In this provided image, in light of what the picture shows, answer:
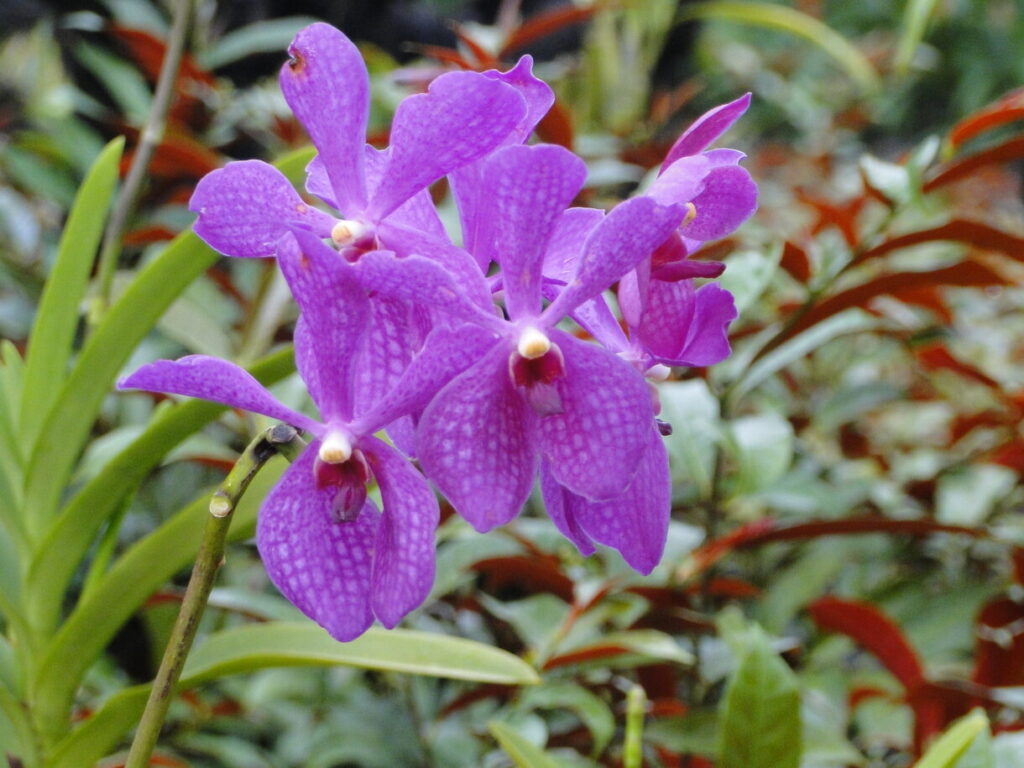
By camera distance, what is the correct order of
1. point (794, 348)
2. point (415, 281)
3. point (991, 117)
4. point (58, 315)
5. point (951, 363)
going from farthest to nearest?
point (951, 363), point (794, 348), point (991, 117), point (58, 315), point (415, 281)

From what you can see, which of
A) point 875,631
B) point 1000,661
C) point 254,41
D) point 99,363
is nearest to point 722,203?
point 99,363

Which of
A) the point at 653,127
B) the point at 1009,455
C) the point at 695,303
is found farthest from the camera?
the point at 653,127

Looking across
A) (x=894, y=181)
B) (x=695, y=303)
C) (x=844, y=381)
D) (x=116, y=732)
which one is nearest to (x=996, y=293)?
(x=844, y=381)

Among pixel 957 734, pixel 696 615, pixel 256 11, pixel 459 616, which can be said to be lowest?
pixel 459 616

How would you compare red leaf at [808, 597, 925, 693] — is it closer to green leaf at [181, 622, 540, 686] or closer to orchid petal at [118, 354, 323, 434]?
green leaf at [181, 622, 540, 686]

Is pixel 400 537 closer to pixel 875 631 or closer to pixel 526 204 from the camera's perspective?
pixel 526 204

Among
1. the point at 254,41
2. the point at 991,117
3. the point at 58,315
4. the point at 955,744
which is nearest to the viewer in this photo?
the point at 955,744

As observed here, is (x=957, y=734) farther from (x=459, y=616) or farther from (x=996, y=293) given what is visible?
(x=996, y=293)
